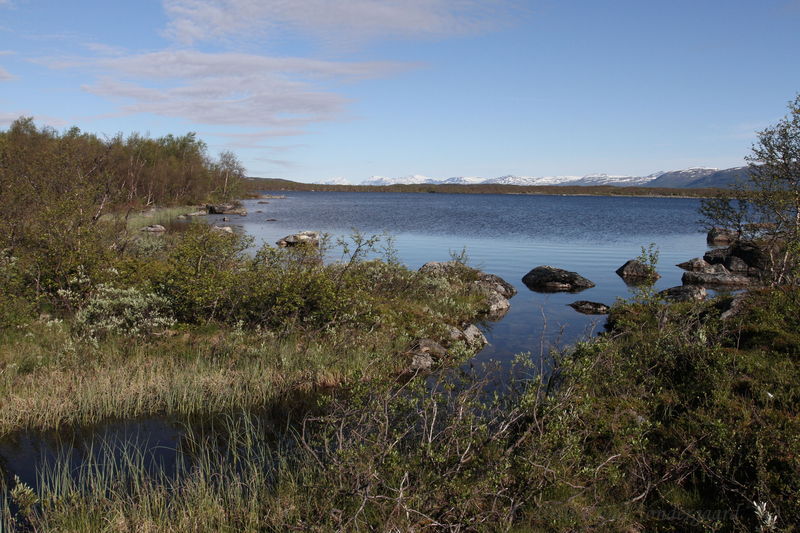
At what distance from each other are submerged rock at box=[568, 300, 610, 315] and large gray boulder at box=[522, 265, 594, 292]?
3641 millimetres

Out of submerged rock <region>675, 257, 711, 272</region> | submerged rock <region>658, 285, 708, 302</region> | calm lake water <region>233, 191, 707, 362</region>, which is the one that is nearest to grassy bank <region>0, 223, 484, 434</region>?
calm lake water <region>233, 191, 707, 362</region>

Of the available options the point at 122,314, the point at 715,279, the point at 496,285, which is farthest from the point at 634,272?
the point at 122,314

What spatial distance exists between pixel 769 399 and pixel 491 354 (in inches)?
325

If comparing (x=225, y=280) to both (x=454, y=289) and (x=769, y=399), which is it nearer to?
(x=454, y=289)

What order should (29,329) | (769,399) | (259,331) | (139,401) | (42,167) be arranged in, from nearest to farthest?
(769,399) < (139,401) < (29,329) < (259,331) < (42,167)

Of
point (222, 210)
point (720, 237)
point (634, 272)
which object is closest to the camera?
point (634, 272)

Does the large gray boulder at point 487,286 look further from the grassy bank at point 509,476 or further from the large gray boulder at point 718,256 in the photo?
the large gray boulder at point 718,256

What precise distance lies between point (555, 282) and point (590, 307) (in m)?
5.24

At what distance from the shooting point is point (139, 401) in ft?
37.2

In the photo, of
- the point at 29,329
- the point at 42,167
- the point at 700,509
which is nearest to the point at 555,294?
the point at 700,509

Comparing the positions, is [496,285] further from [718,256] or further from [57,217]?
[718,256]

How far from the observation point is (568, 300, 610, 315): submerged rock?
902 inches

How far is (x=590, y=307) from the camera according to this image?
922 inches

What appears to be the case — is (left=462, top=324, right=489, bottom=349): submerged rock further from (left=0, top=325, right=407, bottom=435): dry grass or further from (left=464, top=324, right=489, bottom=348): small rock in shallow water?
(left=0, top=325, right=407, bottom=435): dry grass
